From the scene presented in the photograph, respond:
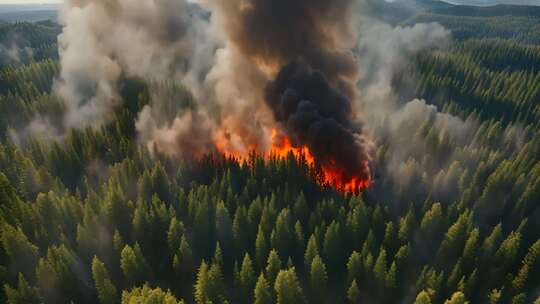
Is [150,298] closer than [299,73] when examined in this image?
Yes

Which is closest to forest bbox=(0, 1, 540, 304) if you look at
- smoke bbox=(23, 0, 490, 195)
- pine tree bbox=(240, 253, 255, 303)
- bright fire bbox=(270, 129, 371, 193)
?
pine tree bbox=(240, 253, 255, 303)

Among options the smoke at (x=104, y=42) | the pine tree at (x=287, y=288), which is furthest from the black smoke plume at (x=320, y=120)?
the smoke at (x=104, y=42)

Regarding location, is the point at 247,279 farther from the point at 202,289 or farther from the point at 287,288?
the point at 287,288

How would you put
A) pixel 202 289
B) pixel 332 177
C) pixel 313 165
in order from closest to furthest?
1. pixel 202 289
2. pixel 332 177
3. pixel 313 165

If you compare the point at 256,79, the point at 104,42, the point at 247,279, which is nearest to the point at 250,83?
the point at 256,79

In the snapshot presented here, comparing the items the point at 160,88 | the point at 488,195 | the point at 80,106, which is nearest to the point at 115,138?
the point at 80,106

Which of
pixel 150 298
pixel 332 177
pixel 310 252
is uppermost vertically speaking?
pixel 332 177

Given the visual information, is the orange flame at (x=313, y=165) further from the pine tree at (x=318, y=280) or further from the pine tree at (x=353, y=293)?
the pine tree at (x=353, y=293)
